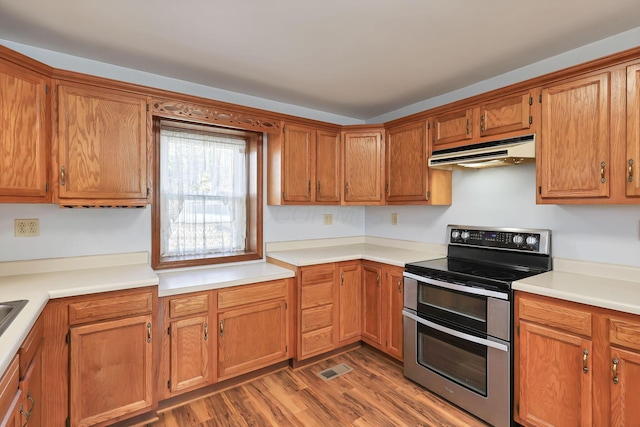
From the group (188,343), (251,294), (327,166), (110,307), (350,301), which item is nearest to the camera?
(110,307)

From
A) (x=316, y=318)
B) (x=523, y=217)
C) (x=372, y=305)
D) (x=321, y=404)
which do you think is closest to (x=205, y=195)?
(x=316, y=318)

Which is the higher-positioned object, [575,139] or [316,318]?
[575,139]

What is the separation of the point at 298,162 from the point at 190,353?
5.81 ft

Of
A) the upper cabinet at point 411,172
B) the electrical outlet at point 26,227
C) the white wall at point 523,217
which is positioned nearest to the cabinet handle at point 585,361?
the white wall at point 523,217

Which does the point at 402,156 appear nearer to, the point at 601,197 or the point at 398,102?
the point at 398,102

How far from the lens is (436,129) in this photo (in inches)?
107

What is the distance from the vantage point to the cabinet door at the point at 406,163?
285 centimetres

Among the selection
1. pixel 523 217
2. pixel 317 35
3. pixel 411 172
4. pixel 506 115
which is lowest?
pixel 523 217

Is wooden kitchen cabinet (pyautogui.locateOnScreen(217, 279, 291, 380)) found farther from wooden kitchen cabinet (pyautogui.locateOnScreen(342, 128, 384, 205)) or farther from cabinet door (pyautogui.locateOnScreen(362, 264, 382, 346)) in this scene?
wooden kitchen cabinet (pyautogui.locateOnScreen(342, 128, 384, 205))

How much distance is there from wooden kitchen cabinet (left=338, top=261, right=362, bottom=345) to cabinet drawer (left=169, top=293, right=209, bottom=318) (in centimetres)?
117

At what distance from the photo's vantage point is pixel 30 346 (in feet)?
4.76

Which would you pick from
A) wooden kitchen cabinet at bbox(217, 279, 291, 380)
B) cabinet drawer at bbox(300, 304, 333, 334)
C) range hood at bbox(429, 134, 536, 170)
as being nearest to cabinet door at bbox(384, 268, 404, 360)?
cabinet drawer at bbox(300, 304, 333, 334)

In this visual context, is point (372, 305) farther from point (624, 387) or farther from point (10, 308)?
point (10, 308)

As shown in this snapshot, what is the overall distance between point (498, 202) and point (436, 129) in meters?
0.78
